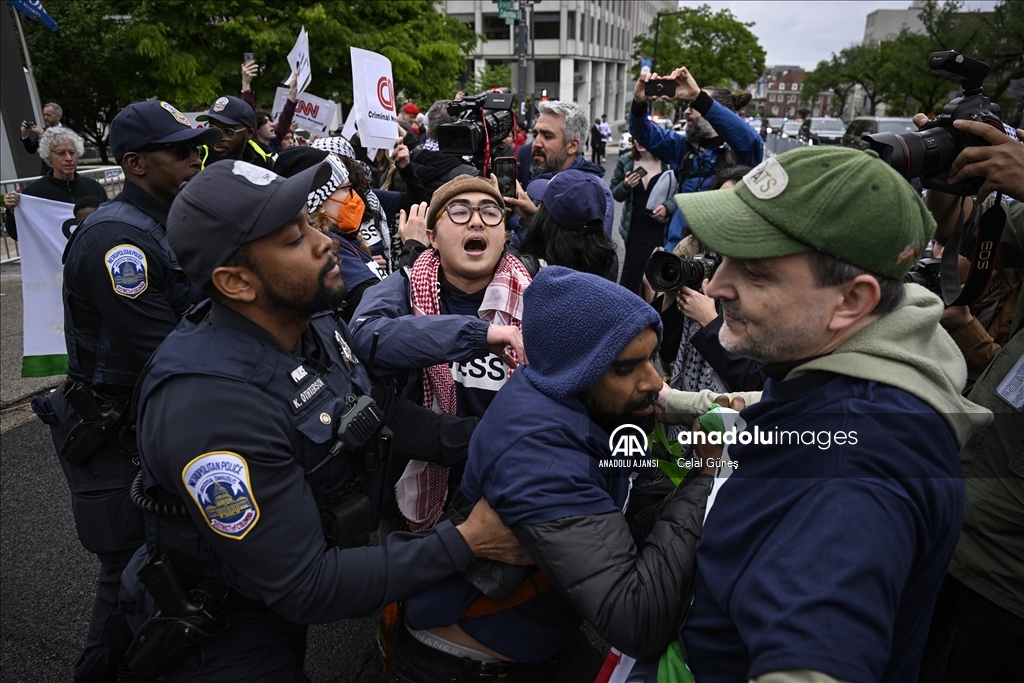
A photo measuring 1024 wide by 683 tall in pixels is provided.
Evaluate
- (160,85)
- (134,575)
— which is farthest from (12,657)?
(160,85)

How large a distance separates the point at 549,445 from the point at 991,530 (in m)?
1.47

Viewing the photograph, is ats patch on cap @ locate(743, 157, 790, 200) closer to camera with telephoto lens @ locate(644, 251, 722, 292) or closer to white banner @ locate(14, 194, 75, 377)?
camera with telephoto lens @ locate(644, 251, 722, 292)

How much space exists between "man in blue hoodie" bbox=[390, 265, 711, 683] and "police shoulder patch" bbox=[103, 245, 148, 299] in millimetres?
1629

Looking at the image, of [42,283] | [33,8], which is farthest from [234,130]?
[33,8]

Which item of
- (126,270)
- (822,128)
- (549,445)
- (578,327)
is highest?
(578,327)

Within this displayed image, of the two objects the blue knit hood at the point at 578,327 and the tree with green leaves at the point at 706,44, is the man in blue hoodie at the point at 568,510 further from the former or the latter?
the tree with green leaves at the point at 706,44

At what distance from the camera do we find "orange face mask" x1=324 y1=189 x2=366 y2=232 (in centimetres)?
352

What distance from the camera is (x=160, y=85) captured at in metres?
15.9

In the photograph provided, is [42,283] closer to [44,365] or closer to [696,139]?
[44,365]

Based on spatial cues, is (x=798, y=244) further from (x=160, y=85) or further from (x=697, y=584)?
(x=160, y=85)

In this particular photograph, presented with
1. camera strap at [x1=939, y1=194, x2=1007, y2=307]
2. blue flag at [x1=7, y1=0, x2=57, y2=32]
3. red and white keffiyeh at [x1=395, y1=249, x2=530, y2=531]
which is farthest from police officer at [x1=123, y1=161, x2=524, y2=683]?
blue flag at [x1=7, y1=0, x2=57, y2=32]

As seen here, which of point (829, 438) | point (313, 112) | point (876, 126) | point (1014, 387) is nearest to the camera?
point (829, 438)

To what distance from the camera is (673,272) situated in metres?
2.29

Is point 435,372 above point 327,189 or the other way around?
the other way around
